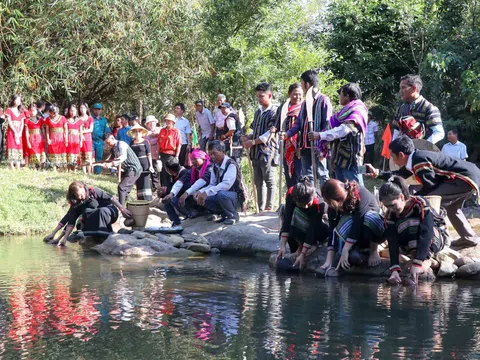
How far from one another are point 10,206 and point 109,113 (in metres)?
7.92

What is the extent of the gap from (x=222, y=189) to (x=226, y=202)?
0.17 meters

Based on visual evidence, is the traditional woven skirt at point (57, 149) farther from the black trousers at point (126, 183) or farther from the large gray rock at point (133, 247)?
the large gray rock at point (133, 247)

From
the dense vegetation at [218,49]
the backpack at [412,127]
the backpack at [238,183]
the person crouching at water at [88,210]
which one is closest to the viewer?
the backpack at [412,127]

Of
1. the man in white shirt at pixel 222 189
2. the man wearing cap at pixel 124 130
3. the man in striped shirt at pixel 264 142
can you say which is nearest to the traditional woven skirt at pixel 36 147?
the man wearing cap at pixel 124 130

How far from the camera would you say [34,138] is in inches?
587

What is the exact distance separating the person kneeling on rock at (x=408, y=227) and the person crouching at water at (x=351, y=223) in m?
0.19

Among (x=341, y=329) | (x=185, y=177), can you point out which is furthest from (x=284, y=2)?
(x=341, y=329)

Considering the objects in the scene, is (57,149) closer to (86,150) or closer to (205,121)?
(86,150)

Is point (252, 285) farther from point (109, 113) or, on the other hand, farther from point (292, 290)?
point (109, 113)

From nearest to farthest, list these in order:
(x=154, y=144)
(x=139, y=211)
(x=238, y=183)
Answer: (x=238, y=183), (x=139, y=211), (x=154, y=144)

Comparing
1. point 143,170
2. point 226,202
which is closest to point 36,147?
point 143,170

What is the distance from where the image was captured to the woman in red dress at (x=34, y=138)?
1491cm

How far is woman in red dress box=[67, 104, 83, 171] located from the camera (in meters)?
15.1

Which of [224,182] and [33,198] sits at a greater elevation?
[224,182]
